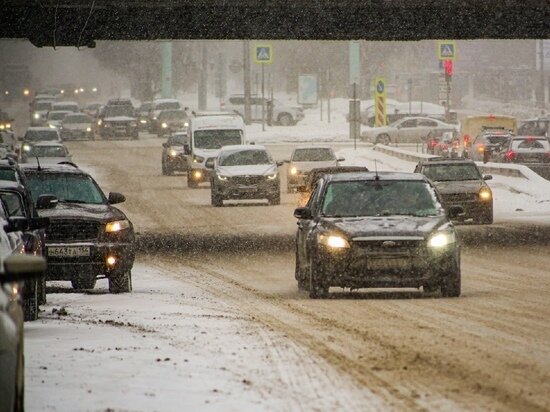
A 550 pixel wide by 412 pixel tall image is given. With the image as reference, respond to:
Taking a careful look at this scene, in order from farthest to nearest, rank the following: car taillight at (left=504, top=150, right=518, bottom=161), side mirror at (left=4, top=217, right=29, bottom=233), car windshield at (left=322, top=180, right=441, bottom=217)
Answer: car taillight at (left=504, top=150, right=518, bottom=161), car windshield at (left=322, top=180, right=441, bottom=217), side mirror at (left=4, top=217, right=29, bottom=233)

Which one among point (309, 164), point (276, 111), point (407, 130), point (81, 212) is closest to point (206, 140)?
point (309, 164)

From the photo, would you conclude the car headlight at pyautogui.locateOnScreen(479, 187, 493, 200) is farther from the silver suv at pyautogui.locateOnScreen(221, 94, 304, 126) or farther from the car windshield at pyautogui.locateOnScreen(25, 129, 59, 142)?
the silver suv at pyautogui.locateOnScreen(221, 94, 304, 126)

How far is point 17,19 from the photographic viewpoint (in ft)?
103

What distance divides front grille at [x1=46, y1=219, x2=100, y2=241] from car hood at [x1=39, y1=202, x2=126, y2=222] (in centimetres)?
6

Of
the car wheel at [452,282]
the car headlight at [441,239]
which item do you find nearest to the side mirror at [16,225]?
the car headlight at [441,239]

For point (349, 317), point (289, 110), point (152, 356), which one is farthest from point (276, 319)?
point (289, 110)

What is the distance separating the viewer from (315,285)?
17.4 meters

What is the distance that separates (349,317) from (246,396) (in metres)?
5.44

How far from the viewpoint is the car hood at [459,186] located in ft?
111

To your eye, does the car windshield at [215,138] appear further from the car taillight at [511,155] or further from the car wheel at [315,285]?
the car wheel at [315,285]

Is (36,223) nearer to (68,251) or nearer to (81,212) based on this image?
(68,251)

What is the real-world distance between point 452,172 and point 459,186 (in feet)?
2.96

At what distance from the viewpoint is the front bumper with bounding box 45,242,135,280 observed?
18781 millimetres

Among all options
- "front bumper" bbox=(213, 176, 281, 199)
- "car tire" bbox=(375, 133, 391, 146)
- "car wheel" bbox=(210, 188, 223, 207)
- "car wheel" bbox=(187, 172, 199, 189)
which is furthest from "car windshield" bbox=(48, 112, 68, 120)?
"front bumper" bbox=(213, 176, 281, 199)
